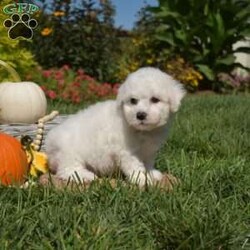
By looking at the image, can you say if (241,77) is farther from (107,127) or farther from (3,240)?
(3,240)

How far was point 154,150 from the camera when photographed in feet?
14.4

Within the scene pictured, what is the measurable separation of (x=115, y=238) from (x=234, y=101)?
7549 millimetres

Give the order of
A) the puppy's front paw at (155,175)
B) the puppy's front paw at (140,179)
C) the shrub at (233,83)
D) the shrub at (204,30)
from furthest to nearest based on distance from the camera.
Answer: the shrub at (233,83) → the shrub at (204,30) → the puppy's front paw at (155,175) → the puppy's front paw at (140,179)

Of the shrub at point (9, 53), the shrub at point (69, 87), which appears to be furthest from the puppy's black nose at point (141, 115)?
the shrub at point (69, 87)

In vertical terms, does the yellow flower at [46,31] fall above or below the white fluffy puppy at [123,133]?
above

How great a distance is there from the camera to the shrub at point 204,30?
14.1 metres

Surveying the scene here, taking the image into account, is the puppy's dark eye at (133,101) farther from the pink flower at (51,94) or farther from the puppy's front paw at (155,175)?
the pink flower at (51,94)

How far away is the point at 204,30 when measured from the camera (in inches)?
558

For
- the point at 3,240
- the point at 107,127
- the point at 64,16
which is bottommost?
the point at 3,240

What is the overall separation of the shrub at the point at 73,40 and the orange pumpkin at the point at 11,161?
27.6ft

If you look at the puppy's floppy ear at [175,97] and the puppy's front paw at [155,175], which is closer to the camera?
the puppy's floppy ear at [175,97]

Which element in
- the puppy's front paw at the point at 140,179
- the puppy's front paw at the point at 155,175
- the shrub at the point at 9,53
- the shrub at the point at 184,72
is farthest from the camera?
Result: the shrub at the point at 184,72

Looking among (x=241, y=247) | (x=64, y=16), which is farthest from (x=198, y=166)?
(x=64, y=16)

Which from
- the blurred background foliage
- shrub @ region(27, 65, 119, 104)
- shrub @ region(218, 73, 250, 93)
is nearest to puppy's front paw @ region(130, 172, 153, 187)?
shrub @ region(27, 65, 119, 104)
